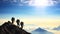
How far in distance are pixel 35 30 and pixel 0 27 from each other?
588 cm

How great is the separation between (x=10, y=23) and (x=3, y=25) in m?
1.26

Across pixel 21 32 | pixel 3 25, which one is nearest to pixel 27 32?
pixel 21 32

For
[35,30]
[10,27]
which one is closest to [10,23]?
[10,27]

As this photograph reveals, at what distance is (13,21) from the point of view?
171ft

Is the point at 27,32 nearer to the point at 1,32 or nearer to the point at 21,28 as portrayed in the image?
the point at 21,28

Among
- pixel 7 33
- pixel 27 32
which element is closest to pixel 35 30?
pixel 27 32

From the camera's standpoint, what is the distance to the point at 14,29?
169 feet

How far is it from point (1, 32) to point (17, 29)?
10.1ft

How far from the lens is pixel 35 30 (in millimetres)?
52281

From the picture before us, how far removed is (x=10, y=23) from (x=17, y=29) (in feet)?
4.95

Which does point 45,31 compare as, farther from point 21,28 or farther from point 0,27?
point 0,27

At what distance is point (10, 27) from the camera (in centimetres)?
5156

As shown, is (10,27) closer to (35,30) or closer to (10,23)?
(10,23)

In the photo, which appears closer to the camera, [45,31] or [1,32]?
[1,32]
